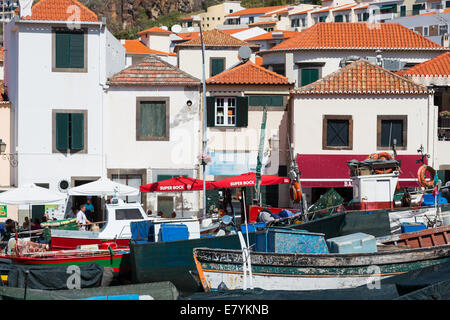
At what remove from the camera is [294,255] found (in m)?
21.4

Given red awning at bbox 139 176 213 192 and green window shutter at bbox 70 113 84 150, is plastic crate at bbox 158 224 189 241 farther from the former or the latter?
green window shutter at bbox 70 113 84 150

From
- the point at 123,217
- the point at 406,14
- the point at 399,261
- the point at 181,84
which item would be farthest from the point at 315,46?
the point at 406,14

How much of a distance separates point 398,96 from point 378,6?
248 feet

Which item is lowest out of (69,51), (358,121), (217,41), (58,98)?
(358,121)

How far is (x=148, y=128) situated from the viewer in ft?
119

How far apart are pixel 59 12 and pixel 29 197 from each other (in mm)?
9828

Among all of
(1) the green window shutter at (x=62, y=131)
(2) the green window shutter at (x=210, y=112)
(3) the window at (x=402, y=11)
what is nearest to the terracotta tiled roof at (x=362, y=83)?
(2) the green window shutter at (x=210, y=112)

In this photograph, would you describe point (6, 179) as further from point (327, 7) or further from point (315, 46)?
point (327, 7)

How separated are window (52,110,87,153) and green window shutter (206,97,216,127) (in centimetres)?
512

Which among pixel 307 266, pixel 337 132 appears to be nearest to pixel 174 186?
pixel 337 132

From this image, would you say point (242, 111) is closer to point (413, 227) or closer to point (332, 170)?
point (332, 170)

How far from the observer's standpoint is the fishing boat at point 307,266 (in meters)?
21.4

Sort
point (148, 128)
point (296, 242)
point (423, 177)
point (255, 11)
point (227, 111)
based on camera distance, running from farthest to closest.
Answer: point (255, 11)
point (227, 111)
point (148, 128)
point (423, 177)
point (296, 242)

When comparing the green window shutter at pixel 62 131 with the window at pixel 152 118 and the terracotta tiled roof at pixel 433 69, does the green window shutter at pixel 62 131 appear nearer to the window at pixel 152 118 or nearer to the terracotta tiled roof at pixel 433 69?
the window at pixel 152 118
